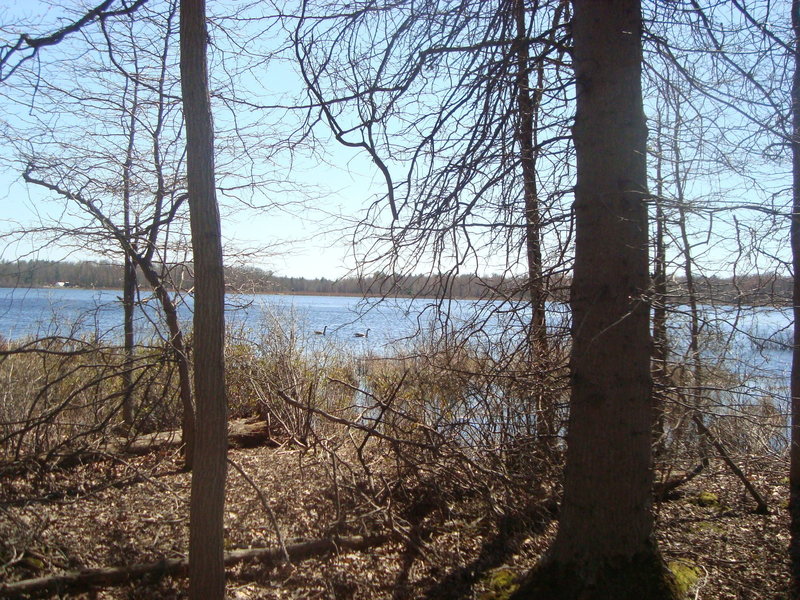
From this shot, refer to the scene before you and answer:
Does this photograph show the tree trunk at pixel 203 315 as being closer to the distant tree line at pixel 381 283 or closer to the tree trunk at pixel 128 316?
the distant tree line at pixel 381 283

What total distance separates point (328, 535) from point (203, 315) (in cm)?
232

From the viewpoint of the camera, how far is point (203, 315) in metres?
3.99

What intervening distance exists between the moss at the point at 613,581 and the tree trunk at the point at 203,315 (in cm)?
200

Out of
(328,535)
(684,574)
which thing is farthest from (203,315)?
(684,574)

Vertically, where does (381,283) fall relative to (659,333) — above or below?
above

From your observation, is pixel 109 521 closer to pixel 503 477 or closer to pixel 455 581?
pixel 455 581

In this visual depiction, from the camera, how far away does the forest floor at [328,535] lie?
15.4 ft

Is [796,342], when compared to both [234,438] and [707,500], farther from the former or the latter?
[234,438]

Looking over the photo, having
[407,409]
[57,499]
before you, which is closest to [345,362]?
[407,409]

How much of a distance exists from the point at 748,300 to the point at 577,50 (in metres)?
1.96

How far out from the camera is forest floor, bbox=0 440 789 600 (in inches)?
185

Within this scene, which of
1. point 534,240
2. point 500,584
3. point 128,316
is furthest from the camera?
point 128,316

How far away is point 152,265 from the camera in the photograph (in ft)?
23.6

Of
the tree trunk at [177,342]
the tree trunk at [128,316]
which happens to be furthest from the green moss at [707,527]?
the tree trunk at [128,316]
